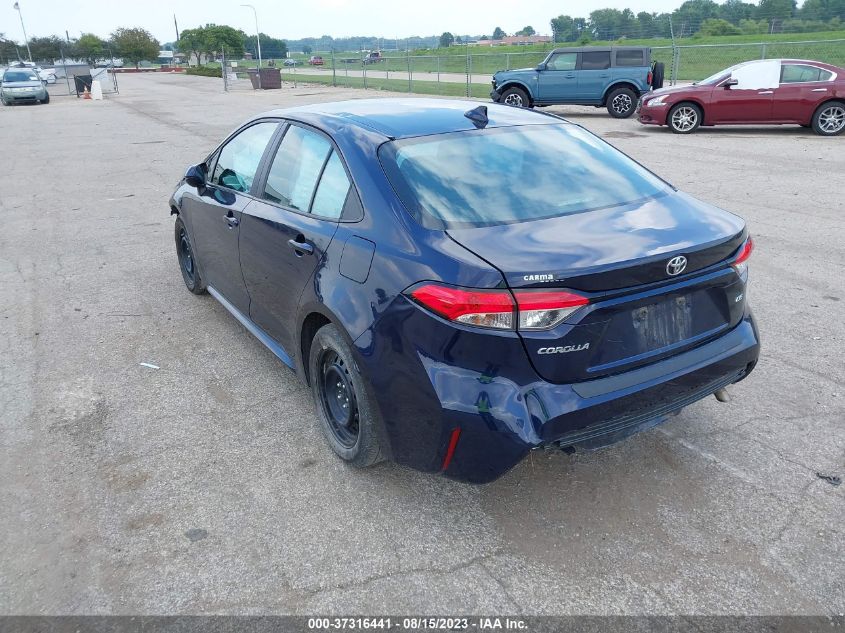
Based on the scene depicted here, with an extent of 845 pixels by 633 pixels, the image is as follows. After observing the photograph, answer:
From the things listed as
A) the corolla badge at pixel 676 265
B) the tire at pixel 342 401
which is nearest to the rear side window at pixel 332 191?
the tire at pixel 342 401

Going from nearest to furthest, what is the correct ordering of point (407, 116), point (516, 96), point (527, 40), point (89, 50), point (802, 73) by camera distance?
point (407, 116) < point (802, 73) < point (516, 96) < point (527, 40) < point (89, 50)

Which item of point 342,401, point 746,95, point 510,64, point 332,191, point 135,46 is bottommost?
point 342,401

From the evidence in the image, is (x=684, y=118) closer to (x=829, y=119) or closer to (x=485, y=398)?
(x=829, y=119)

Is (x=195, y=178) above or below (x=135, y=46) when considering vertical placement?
below

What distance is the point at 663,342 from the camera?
2.81 m

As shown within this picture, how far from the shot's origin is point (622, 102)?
18.3m

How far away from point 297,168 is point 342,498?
176 cm

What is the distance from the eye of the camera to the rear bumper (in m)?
2.55

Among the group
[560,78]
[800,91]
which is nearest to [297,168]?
[800,91]

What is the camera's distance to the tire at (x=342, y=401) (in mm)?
3045

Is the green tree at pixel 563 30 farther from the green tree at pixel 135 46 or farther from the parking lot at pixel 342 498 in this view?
the green tree at pixel 135 46

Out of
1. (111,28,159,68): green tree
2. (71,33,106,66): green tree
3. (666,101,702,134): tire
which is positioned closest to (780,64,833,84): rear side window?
(666,101,702,134): tire

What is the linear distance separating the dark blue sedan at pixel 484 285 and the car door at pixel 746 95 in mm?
12514

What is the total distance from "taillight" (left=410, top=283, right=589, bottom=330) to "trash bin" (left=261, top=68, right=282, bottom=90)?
38.8 meters
